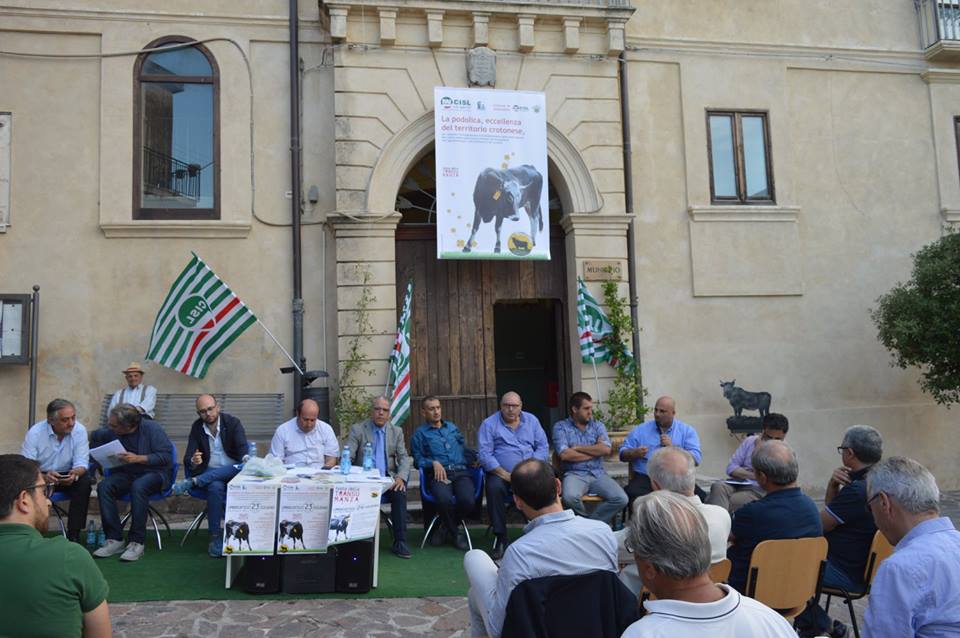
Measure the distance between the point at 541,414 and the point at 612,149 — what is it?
449 cm

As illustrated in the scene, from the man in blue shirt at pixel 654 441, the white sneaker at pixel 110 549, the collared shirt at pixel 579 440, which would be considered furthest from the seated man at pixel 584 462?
the white sneaker at pixel 110 549

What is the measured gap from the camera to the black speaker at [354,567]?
219 inches

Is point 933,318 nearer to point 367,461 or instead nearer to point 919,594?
point 367,461

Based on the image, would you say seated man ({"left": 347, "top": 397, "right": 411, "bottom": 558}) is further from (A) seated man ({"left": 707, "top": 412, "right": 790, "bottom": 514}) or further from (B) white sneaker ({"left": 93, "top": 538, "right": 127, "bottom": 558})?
(A) seated man ({"left": 707, "top": 412, "right": 790, "bottom": 514})

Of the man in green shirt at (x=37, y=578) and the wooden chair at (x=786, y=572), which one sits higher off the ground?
the man in green shirt at (x=37, y=578)

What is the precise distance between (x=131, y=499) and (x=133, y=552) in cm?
43

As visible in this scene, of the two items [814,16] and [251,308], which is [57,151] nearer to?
[251,308]

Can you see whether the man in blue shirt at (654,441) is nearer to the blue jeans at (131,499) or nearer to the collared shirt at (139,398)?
the blue jeans at (131,499)

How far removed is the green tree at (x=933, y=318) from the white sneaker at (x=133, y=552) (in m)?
8.33

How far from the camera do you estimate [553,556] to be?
2.87 metres

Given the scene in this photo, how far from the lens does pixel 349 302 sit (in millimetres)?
8867

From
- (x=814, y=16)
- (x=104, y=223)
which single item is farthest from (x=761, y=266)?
(x=104, y=223)

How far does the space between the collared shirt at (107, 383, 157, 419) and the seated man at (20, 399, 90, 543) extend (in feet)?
4.64

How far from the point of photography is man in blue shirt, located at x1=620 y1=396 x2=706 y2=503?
7.12 metres
